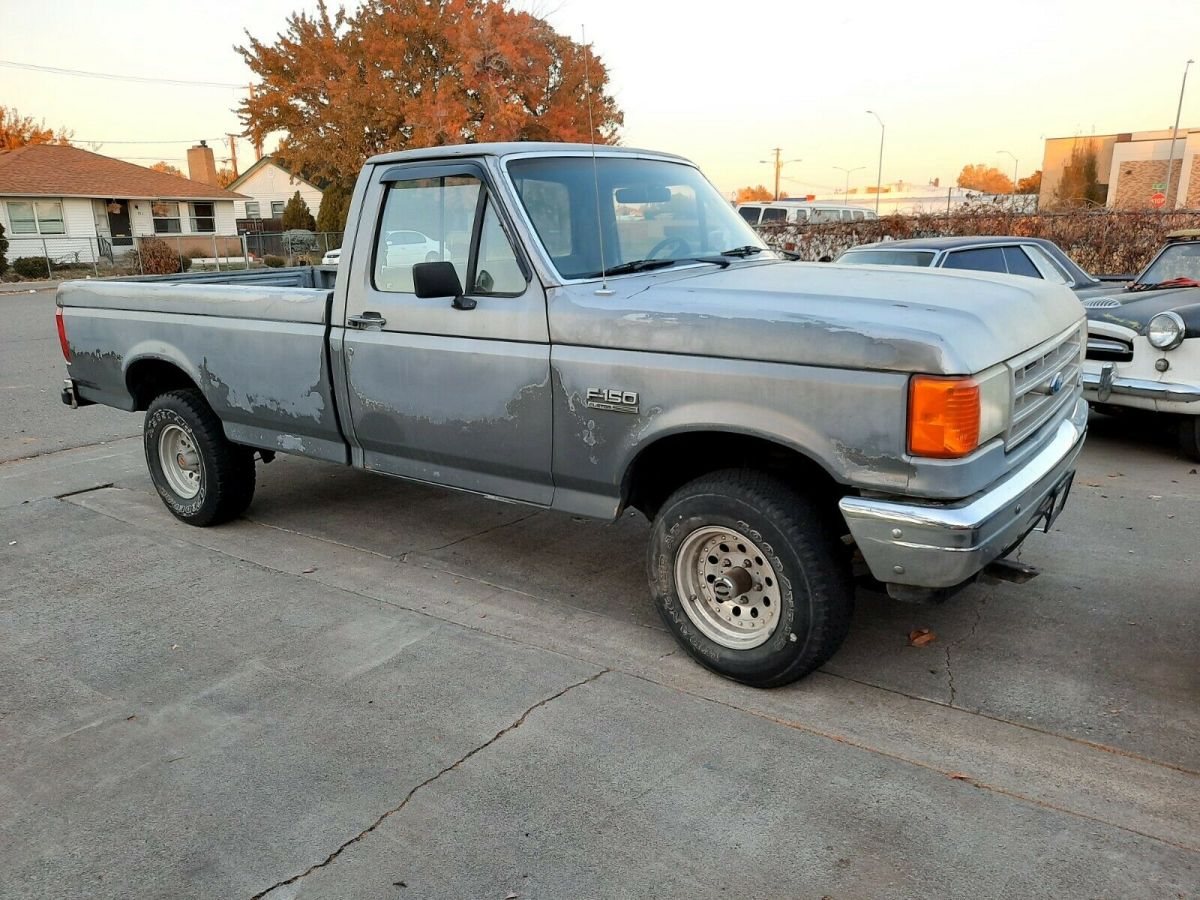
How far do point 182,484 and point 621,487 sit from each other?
350 centimetres

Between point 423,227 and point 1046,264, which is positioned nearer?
point 423,227

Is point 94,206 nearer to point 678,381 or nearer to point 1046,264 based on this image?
point 1046,264

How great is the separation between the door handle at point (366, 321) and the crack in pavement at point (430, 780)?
6.61ft

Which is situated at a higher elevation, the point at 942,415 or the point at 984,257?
the point at 984,257

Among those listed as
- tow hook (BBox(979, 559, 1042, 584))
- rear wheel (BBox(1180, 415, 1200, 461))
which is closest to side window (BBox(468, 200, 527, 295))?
tow hook (BBox(979, 559, 1042, 584))

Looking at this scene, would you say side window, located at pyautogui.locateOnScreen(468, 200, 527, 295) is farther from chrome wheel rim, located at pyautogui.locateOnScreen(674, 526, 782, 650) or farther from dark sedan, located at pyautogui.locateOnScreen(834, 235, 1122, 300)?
dark sedan, located at pyautogui.locateOnScreen(834, 235, 1122, 300)

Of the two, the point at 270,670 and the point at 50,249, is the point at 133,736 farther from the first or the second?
the point at 50,249

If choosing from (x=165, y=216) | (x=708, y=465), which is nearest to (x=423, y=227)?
(x=708, y=465)

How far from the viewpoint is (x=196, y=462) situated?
19.4 ft

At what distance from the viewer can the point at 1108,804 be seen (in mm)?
2984

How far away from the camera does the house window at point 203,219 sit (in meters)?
44.5

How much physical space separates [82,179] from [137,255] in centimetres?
911

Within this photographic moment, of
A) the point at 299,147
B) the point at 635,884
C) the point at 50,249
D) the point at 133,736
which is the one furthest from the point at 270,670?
the point at 50,249

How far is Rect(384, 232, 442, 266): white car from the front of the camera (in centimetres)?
451
